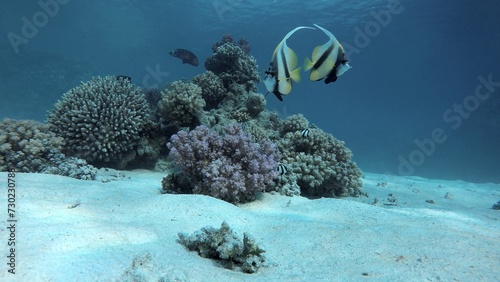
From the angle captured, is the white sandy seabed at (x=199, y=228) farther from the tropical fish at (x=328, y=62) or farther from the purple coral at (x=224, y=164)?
the tropical fish at (x=328, y=62)

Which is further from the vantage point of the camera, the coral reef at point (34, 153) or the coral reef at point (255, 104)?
the coral reef at point (255, 104)

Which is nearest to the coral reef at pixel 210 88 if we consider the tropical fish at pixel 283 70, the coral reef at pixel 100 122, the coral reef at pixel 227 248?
the coral reef at pixel 100 122

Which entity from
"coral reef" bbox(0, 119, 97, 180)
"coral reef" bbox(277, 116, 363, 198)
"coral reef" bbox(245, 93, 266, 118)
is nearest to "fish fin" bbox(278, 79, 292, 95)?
"coral reef" bbox(277, 116, 363, 198)

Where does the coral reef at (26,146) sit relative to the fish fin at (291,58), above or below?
below

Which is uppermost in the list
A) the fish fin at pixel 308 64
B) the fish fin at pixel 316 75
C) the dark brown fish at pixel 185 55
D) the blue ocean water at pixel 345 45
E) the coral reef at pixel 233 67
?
the blue ocean water at pixel 345 45

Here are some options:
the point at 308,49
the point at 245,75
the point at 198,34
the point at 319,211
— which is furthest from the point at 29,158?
the point at 308,49

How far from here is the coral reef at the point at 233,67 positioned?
9609 mm

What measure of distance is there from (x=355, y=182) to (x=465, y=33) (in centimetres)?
4520

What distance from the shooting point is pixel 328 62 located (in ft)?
9.59

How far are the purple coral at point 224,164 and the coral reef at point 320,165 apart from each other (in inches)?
43.8

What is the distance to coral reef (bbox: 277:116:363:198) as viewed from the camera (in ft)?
19.7

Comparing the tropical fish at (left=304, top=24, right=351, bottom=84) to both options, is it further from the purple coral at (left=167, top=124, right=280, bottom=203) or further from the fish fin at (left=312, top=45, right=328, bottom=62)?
the purple coral at (left=167, top=124, right=280, bottom=203)

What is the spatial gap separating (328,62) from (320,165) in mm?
3521

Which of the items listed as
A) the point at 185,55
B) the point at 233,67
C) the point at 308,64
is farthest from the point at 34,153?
the point at 185,55
